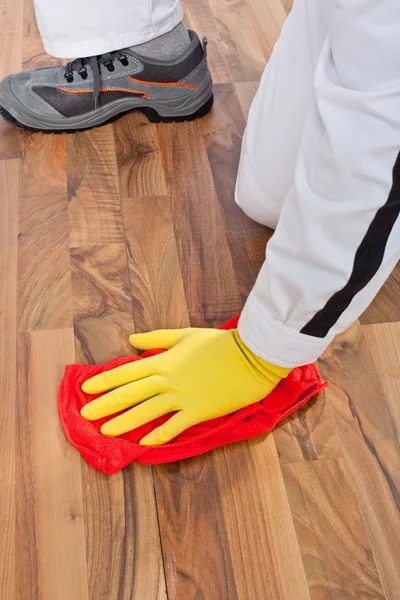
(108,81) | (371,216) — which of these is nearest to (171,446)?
(371,216)

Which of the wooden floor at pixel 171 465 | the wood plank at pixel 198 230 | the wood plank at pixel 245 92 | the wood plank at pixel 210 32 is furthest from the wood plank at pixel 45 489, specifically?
the wood plank at pixel 210 32

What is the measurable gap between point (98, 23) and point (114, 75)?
11 cm

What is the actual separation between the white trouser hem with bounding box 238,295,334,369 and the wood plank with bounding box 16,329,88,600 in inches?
11.6

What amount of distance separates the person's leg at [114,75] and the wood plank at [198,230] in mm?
79

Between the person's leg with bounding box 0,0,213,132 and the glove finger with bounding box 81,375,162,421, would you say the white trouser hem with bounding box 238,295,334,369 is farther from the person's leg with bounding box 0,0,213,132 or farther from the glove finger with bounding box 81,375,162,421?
the person's leg with bounding box 0,0,213,132

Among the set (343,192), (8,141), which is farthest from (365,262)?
(8,141)

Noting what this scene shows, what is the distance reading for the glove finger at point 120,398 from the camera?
0.89 meters

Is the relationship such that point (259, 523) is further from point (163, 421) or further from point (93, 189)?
point (93, 189)

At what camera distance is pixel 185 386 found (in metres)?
0.90

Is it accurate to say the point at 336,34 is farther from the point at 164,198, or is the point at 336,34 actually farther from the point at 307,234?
the point at 164,198

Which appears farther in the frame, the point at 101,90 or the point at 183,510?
the point at 101,90

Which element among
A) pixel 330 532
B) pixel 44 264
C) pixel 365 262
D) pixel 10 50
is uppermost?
pixel 365 262

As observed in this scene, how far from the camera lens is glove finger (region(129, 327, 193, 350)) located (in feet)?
3.17

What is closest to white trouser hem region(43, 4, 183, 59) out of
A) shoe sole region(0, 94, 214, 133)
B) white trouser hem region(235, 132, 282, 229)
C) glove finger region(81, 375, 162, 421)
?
shoe sole region(0, 94, 214, 133)
